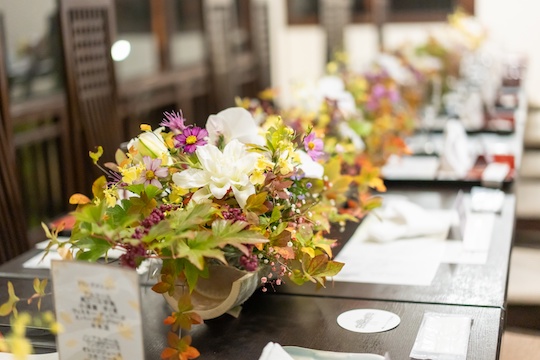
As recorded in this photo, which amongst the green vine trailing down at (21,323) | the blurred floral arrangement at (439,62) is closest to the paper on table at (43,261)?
the green vine trailing down at (21,323)

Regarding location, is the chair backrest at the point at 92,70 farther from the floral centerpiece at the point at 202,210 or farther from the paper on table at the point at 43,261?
the floral centerpiece at the point at 202,210

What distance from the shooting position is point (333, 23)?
23.8 ft

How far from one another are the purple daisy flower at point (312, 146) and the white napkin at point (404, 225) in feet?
1.38

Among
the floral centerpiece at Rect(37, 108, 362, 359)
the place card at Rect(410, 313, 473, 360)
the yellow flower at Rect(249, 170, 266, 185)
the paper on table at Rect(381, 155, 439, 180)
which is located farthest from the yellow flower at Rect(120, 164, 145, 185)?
the paper on table at Rect(381, 155, 439, 180)

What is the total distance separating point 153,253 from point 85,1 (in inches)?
85.4

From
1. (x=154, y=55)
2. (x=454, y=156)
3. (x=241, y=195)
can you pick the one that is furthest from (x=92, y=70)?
(x=154, y=55)

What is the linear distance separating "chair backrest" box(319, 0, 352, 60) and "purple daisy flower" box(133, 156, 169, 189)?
5.99 metres

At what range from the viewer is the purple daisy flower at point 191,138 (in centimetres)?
144

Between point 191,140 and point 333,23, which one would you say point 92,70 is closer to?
point 191,140

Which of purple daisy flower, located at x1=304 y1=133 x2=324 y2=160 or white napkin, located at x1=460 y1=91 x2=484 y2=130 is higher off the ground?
purple daisy flower, located at x1=304 y1=133 x2=324 y2=160

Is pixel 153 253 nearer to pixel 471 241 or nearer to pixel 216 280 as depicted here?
pixel 216 280

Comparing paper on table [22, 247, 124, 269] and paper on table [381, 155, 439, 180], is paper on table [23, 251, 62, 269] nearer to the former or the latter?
paper on table [22, 247, 124, 269]

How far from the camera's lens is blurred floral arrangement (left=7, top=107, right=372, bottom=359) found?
125cm

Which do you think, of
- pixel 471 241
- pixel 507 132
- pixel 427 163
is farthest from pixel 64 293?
pixel 507 132
